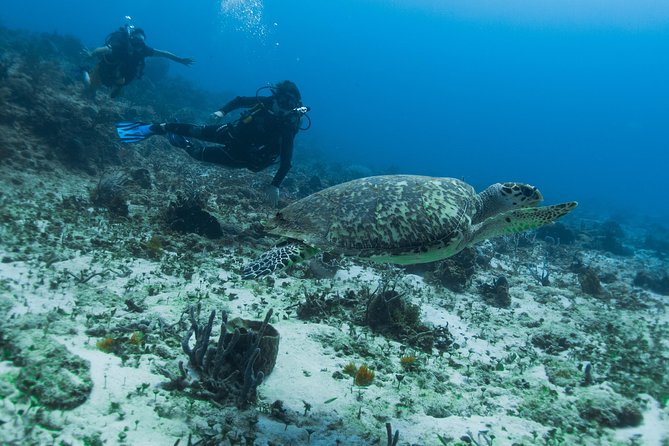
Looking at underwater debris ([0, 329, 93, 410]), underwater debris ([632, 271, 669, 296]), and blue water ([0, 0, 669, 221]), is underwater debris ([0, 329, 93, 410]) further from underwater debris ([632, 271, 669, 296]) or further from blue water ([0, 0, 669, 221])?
blue water ([0, 0, 669, 221])

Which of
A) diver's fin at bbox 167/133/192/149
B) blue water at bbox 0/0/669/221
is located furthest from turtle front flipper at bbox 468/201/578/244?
blue water at bbox 0/0/669/221

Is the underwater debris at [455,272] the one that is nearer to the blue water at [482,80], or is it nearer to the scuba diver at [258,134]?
the scuba diver at [258,134]

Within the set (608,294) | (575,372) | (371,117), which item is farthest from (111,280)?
(371,117)

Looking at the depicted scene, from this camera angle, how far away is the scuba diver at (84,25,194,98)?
47.3 feet

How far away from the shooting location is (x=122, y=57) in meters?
14.8

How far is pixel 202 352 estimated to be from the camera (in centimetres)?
387

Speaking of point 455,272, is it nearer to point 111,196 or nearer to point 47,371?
point 47,371

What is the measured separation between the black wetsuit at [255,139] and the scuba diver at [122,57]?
6605 millimetres

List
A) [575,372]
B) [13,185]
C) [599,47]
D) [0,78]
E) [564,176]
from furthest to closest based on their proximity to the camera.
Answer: [599,47] < [564,176] < [0,78] < [13,185] < [575,372]

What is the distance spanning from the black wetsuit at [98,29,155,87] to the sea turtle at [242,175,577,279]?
13225mm

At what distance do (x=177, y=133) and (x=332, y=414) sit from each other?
9523 mm

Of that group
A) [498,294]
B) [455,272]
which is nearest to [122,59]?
[455,272]

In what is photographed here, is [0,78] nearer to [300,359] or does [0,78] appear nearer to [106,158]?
[106,158]

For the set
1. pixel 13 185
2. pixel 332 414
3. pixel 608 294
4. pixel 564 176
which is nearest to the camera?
pixel 332 414
